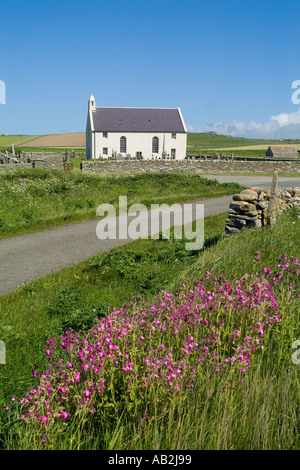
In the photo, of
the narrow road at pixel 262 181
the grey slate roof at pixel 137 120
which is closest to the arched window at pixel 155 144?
the grey slate roof at pixel 137 120

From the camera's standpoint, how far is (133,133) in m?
72.1

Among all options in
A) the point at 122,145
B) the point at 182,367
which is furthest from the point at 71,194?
the point at 122,145

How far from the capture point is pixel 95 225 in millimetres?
14938

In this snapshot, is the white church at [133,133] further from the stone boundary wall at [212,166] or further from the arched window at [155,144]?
the stone boundary wall at [212,166]

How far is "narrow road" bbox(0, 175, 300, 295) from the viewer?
9.62 m

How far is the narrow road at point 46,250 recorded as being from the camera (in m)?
9.62

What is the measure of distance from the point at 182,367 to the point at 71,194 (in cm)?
1572

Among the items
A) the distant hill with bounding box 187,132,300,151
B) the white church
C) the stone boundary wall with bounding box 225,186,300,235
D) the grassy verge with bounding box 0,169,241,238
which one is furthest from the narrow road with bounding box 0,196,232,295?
the distant hill with bounding box 187,132,300,151

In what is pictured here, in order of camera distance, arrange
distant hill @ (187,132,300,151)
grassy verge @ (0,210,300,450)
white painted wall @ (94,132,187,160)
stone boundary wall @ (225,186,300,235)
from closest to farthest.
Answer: grassy verge @ (0,210,300,450), stone boundary wall @ (225,186,300,235), white painted wall @ (94,132,187,160), distant hill @ (187,132,300,151)

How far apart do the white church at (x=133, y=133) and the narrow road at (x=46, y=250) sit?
191 ft

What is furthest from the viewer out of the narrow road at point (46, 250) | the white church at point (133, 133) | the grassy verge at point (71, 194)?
the white church at point (133, 133)

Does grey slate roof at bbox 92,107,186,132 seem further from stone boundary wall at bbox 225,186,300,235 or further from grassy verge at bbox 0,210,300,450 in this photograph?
grassy verge at bbox 0,210,300,450
